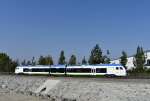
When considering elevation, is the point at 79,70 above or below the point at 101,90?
above

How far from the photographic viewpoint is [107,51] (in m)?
106

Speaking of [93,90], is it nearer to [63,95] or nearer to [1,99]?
[63,95]

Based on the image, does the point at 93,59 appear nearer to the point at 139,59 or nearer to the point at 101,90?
the point at 139,59

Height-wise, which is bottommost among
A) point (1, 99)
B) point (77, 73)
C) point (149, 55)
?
point (1, 99)

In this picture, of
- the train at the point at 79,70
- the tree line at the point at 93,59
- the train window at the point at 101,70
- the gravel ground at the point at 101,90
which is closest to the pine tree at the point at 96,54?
the tree line at the point at 93,59

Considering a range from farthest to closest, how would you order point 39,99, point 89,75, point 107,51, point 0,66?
1. point 0,66
2. point 107,51
3. point 89,75
4. point 39,99

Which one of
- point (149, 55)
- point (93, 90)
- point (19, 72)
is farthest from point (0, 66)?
point (93, 90)

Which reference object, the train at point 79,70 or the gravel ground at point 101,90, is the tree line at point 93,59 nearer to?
the train at point 79,70

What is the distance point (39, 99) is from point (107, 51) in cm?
7004

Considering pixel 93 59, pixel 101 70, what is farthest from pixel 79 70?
pixel 93 59

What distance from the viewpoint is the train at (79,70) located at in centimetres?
5972

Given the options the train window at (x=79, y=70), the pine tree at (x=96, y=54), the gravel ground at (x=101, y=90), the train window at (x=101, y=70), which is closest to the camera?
the gravel ground at (x=101, y=90)

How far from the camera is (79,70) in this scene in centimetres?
6525

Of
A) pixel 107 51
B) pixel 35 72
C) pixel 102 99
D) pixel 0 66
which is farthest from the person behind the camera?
pixel 0 66
